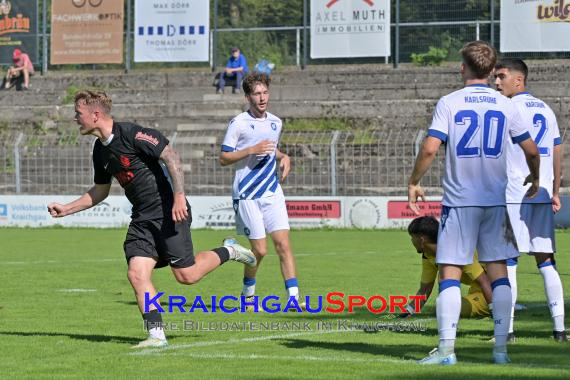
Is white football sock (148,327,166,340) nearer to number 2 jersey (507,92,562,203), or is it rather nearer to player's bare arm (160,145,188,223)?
player's bare arm (160,145,188,223)

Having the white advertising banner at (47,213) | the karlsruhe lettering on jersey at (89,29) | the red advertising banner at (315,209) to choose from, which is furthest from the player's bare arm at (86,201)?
the karlsruhe lettering on jersey at (89,29)

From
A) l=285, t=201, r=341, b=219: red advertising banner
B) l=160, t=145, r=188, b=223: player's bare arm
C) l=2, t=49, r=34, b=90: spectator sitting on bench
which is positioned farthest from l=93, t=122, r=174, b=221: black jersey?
l=2, t=49, r=34, b=90: spectator sitting on bench

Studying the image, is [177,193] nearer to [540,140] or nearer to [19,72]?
[540,140]

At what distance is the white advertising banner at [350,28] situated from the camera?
108ft

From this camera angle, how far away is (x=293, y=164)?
27594 mm

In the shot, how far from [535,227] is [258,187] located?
333cm

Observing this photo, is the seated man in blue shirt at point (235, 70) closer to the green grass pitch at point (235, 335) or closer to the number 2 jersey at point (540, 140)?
the green grass pitch at point (235, 335)

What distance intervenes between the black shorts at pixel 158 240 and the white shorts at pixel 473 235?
2.21m

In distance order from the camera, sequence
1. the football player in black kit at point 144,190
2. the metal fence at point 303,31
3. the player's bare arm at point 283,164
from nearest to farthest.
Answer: the football player in black kit at point 144,190, the player's bare arm at point 283,164, the metal fence at point 303,31

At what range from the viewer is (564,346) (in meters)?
8.45

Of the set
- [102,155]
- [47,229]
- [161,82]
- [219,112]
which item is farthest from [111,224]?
[102,155]

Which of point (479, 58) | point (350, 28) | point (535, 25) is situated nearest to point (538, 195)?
point (479, 58)

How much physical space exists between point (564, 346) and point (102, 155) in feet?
12.0

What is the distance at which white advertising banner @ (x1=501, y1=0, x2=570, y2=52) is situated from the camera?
3058 centimetres
